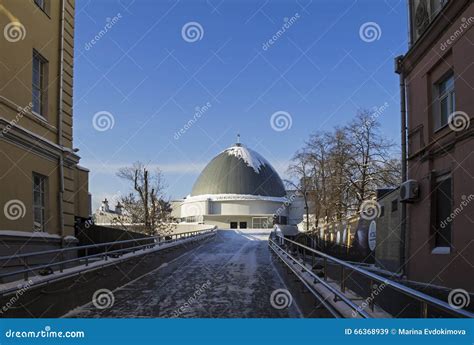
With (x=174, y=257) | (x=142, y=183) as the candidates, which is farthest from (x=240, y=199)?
(x=174, y=257)

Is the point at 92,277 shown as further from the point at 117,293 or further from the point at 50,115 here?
the point at 50,115

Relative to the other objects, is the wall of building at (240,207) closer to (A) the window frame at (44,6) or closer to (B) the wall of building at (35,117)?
(B) the wall of building at (35,117)

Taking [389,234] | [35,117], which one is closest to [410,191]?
[389,234]

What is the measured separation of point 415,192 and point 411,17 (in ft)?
19.2

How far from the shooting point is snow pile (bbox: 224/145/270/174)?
100 metres

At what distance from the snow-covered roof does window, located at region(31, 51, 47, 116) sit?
266 feet

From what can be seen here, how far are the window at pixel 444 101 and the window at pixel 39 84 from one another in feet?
38.4

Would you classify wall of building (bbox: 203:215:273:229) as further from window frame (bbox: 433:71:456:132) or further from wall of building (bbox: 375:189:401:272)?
window frame (bbox: 433:71:456:132)

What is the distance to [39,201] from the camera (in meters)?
16.1

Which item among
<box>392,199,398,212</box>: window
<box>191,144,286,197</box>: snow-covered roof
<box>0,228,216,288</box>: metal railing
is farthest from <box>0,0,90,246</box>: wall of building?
<box>191,144,286,197</box>: snow-covered roof

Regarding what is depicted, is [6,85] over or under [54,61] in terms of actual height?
under

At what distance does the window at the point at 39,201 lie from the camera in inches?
620

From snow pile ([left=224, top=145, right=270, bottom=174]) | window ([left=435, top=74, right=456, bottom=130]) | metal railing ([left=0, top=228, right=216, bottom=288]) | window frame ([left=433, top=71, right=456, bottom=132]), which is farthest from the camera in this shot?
snow pile ([left=224, top=145, right=270, bottom=174])

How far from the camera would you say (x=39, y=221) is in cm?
1598
